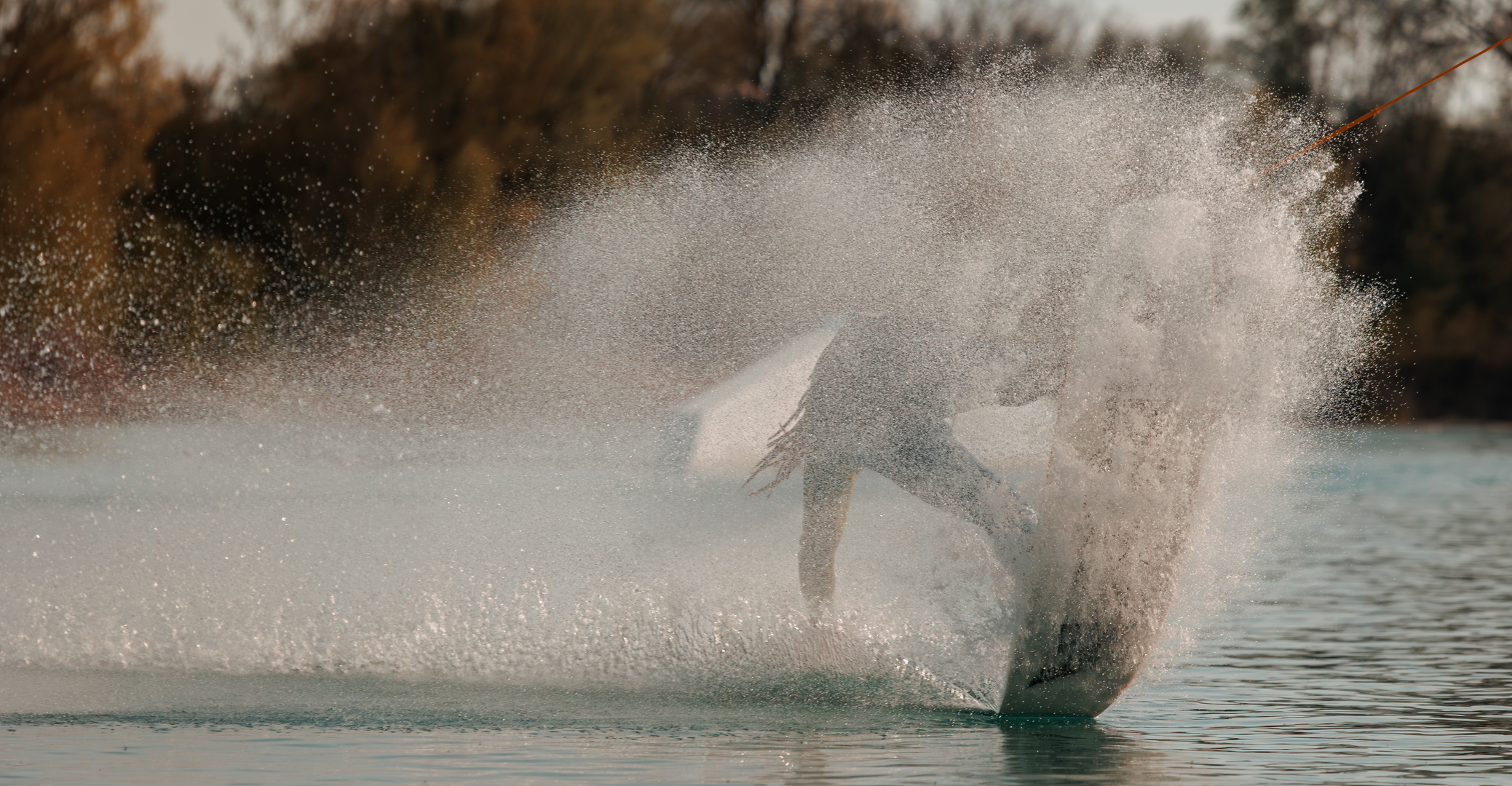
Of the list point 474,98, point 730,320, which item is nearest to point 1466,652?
point 730,320

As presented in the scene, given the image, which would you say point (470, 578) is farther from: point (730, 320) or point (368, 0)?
point (368, 0)

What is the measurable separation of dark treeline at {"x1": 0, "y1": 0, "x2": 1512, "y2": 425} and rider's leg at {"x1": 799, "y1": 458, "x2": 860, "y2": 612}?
63.8ft

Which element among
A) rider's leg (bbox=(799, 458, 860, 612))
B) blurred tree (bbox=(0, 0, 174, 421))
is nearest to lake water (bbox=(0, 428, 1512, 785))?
rider's leg (bbox=(799, 458, 860, 612))

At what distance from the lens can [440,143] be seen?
3747 cm

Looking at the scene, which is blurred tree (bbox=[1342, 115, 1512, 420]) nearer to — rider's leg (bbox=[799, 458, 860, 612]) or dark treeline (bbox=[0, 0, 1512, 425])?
dark treeline (bbox=[0, 0, 1512, 425])

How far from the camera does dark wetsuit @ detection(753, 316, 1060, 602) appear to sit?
25.5ft

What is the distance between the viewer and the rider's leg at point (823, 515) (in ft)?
26.8

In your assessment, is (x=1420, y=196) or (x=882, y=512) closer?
(x=882, y=512)

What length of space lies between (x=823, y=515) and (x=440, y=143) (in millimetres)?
30531

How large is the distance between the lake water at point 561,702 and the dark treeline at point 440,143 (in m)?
17.3

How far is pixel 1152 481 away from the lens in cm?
764

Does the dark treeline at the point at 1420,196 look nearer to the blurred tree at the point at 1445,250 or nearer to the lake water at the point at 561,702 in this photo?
the blurred tree at the point at 1445,250

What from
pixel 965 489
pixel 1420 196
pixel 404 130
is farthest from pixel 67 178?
pixel 1420 196

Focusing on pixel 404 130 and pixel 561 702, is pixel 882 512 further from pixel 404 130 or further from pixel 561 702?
pixel 404 130
